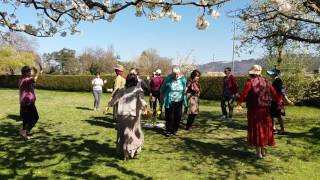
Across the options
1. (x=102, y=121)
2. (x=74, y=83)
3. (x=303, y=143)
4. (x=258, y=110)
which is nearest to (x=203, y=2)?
(x=258, y=110)

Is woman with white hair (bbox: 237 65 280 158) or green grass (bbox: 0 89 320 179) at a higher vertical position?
woman with white hair (bbox: 237 65 280 158)

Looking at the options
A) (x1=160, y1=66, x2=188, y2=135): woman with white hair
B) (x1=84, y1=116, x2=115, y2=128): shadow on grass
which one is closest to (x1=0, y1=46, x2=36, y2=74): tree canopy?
(x1=84, y1=116, x2=115, y2=128): shadow on grass

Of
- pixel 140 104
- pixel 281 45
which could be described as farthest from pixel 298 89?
pixel 140 104

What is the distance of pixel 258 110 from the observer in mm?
9773

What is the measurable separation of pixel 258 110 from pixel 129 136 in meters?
2.84

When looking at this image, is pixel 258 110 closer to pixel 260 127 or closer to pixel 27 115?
pixel 260 127

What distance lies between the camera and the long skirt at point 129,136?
32.1 feet

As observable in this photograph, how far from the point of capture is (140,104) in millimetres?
10102

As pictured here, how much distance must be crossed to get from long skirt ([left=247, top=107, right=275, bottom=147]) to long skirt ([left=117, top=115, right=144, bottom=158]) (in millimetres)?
2448

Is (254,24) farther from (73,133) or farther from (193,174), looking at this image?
(193,174)

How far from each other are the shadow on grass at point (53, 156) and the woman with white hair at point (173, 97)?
7.36 feet

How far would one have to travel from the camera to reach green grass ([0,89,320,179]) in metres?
8.70

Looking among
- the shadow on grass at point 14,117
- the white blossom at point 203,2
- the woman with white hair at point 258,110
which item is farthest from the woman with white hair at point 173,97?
the shadow on grass at point 14,117

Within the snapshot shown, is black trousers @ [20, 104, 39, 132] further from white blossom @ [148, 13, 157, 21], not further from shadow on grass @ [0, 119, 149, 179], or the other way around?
white blossom @ [148, 13, 157, 21]
